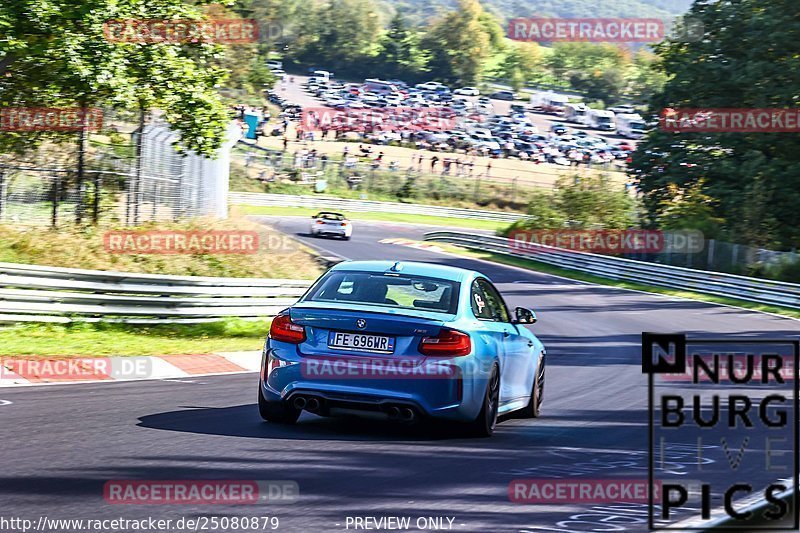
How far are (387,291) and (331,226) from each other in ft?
129

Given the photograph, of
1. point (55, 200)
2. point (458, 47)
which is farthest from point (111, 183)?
point (458, 47)

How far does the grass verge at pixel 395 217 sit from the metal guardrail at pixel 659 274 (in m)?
16.9

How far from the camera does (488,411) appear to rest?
9.23 metres

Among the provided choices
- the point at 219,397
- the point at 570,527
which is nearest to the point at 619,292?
the point at 219,397

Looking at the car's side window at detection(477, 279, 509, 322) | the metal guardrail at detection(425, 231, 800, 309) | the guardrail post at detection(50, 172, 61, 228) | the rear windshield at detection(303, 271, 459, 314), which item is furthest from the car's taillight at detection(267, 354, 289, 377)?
the metal guardrail at detection(425, 231, 800, 309)

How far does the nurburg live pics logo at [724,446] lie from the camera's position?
4.87 metres

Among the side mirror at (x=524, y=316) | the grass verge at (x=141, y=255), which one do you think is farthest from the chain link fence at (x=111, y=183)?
the side mirror at (x=524, y=316)

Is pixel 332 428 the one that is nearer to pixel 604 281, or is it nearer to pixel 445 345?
pixel 445 345

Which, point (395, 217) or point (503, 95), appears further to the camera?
point (503, 95)

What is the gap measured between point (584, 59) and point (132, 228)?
15682 cm

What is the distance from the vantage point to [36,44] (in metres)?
17.3

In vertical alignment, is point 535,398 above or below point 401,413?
below

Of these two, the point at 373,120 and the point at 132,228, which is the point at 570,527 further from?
the point at 373,120

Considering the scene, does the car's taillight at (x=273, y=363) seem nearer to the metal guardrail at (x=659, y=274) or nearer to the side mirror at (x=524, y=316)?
the side mirror at (x=524, y=316)
